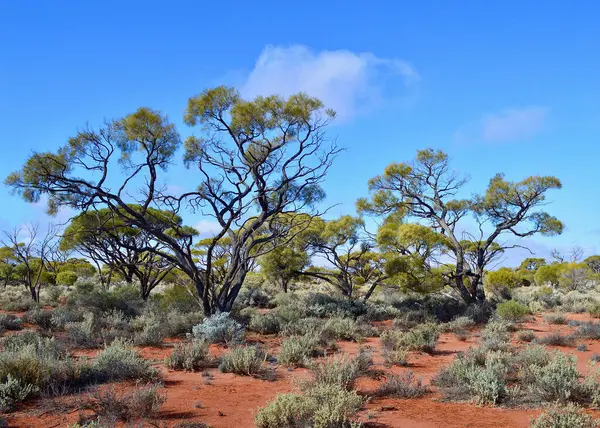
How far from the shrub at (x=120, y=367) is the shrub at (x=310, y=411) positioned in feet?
11.4

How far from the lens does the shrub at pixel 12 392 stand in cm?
651

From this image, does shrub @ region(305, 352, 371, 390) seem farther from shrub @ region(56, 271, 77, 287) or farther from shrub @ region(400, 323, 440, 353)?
shrub @ region(56, 271, 77, 287)

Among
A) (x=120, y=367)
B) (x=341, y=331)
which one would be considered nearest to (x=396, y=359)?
(x=341, y=331)

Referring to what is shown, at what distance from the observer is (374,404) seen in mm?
7309

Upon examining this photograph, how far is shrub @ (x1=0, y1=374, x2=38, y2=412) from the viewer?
256 inches

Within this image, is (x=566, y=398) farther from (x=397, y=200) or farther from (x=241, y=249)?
(x=397, y=200)

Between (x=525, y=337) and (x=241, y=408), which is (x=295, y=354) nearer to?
(x=241, y=408)

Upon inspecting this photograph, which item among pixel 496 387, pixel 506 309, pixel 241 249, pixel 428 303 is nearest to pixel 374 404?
pixel 496 387

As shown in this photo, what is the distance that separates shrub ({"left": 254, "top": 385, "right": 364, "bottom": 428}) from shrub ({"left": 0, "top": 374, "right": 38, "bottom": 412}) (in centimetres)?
368

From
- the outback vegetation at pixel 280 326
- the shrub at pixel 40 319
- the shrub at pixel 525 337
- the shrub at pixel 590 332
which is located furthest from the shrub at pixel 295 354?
the shrub at pixel 590 332

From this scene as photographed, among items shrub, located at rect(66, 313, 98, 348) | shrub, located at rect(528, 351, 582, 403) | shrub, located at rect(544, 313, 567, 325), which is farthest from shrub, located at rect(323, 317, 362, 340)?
shrub, located at rect(544, 313, 567, 325)

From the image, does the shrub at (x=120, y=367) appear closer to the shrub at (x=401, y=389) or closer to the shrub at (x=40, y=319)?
the shrub at (x=401, y=389)

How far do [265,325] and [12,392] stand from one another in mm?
9532

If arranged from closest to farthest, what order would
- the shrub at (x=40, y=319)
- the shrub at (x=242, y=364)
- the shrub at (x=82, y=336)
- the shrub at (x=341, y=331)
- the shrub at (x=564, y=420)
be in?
the shrub at (x=564, y=420), the shrub at (x=242, y=364), the shrub at (x=82, y=336), the shrub at (x=341, y=331), the shrub at (x=40, y=319)
